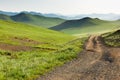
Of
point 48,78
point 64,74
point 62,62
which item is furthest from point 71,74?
point 62,62

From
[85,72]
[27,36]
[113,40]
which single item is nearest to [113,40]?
[113,40]

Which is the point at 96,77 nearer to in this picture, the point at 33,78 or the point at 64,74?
the point at 64,74

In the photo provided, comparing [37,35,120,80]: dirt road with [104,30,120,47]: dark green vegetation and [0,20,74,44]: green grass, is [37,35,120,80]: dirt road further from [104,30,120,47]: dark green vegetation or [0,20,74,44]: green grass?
[0,20,74,44]: green grass

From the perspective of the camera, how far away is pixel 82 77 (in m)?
24.5

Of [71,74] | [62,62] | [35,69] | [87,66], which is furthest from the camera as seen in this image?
[62,62]

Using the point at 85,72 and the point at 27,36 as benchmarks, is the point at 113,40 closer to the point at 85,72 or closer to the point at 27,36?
the point at 85,72

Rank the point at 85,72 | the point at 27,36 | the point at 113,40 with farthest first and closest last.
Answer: the point at 27,36
the point at 113,40
the point at 85,72

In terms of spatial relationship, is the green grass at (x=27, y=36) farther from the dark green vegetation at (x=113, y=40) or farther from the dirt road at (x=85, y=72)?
the dirt road at (x=85, y=72)

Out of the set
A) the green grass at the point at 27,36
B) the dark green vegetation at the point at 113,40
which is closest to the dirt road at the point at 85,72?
the dark green vegetation at the point at 113,40

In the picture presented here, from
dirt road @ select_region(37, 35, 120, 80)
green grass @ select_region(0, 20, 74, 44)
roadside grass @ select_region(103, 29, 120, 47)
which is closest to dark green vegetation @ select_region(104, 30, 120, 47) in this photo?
roadside grass @ select_region(103, 29, 120, 47)

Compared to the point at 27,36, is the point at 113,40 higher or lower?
higher

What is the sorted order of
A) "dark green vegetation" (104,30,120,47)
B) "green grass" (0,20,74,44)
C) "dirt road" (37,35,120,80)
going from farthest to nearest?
"green grass" (0,20,74,44) < "dark green vegetation" (104,30,120,47) < "dirt road" (37,35,120,80)

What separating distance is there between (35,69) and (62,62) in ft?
21.2

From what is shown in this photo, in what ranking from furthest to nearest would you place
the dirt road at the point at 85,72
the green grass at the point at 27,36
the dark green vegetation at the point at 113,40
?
the green grass at the point at 27,36 → the dark green vegetation at the point at 113,40 → the dirt road at the point at 85,72
